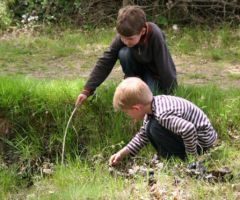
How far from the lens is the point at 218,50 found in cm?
638

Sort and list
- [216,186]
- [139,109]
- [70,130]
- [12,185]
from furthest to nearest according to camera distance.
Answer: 1. [70,130]
2. [12,185]
3. [139,109]
4. [216,186]

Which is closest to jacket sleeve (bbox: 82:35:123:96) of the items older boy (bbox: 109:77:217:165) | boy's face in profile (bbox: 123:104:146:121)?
older boy (bbox: 109:77:217:165)

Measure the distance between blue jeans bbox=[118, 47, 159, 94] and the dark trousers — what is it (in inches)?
26.4

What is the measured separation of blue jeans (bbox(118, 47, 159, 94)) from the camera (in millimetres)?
4117

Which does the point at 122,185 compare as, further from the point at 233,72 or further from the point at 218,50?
the point at 218,50

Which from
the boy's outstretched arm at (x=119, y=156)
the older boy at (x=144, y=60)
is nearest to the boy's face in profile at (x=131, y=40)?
Answer: the older boy at (x=144, y=60)

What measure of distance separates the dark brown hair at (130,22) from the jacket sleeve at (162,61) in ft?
0.79

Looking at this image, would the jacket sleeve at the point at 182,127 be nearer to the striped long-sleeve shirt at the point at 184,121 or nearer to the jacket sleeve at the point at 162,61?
the striped long-sleeve shirt at the point at 184,121

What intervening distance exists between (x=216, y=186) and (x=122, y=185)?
527mm

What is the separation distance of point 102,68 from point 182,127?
1073 mm

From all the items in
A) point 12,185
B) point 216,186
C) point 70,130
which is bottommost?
point 12,185

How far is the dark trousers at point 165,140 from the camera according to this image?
346 cm

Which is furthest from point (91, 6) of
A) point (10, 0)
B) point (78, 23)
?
point (10, 0)

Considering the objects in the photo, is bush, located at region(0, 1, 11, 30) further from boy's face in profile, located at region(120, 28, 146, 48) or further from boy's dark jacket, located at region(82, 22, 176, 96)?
boy's face in profile, located at region(120, 28, 146, 48)
